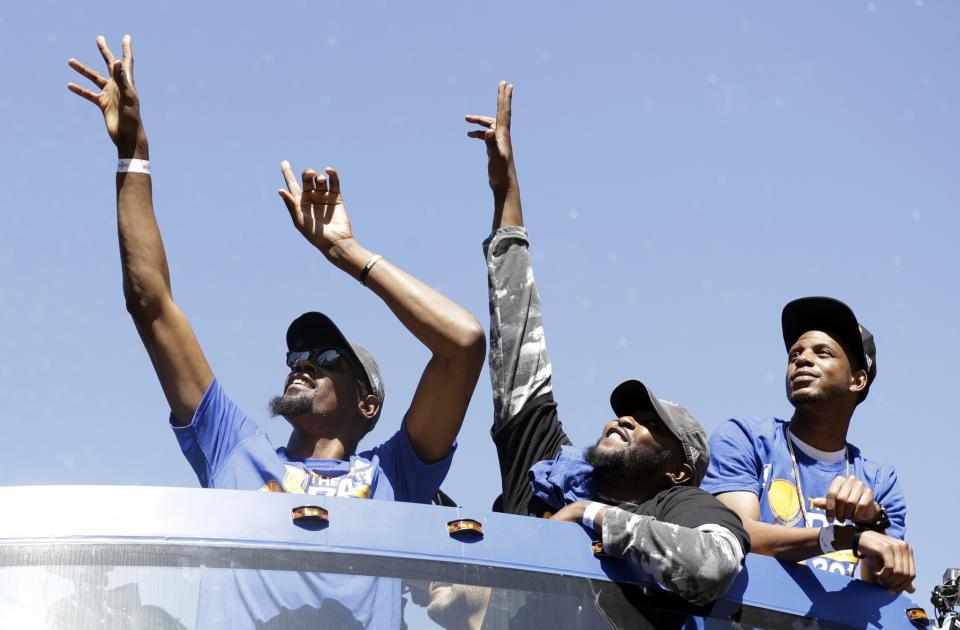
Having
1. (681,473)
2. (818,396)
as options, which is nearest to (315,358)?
(681,473)

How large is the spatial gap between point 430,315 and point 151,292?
95 centimetres

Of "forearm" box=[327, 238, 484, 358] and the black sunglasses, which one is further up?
"forearm" box=[327, 238, 484, 358]

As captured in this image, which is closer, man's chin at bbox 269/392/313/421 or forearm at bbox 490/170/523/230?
man's chin at bbox 269/392/313/421

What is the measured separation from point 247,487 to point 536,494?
0.96 metres

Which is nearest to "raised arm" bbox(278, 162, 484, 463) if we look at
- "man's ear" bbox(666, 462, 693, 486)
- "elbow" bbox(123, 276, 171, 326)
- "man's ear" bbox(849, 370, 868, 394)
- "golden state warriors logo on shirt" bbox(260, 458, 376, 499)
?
"golden state warriors logo on shirt" bbox(260, 458, 376, 499)

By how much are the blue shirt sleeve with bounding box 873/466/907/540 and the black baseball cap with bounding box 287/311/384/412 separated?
1929 millimetres

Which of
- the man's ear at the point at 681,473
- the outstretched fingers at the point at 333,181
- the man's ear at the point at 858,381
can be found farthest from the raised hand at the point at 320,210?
the man's ear at the point at 858,381

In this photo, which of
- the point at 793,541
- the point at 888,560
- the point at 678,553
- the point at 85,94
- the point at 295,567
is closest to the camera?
the point at 295,567

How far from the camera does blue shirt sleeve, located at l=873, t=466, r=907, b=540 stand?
4.89 m

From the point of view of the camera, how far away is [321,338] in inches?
220

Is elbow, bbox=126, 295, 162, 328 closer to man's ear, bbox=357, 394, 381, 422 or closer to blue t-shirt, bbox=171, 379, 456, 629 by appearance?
blue t-shirt, bbox=171, 379, 456, 629

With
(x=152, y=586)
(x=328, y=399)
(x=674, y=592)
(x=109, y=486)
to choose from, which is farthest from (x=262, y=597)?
(x=328, y=399)

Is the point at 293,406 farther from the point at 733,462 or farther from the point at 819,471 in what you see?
the point at 819,471

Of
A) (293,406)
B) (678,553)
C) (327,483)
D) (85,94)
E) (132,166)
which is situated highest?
(85,94)
